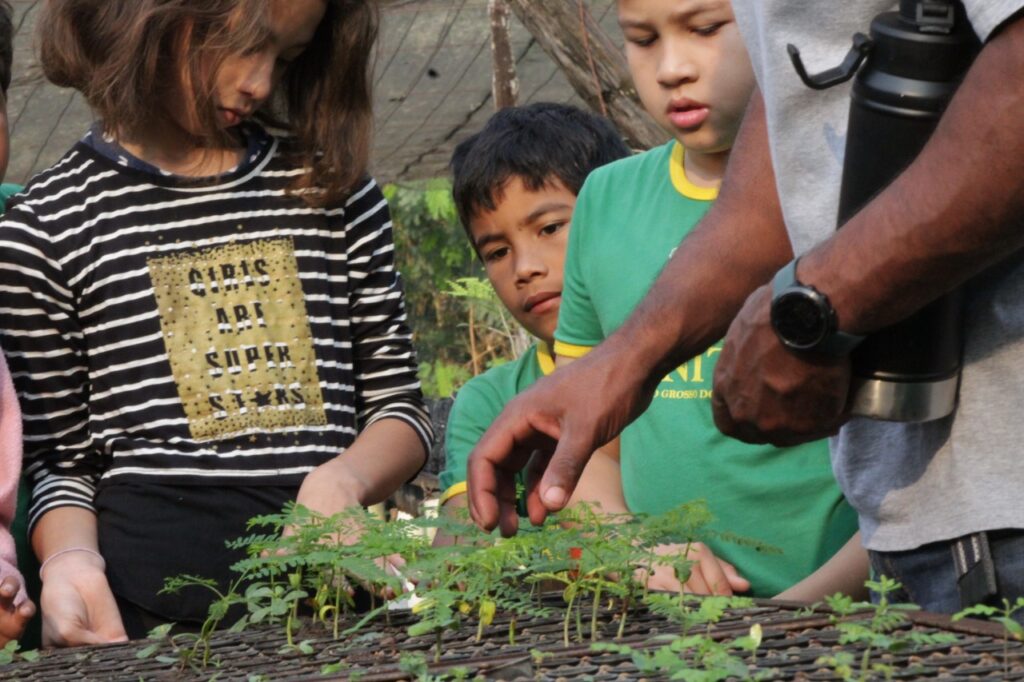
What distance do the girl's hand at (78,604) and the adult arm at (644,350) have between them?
3.01 feet

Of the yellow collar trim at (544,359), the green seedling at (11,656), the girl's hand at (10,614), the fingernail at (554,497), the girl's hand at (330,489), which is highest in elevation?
the yellow collar trim at (544,359)

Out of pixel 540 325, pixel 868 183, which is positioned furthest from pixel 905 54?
pixel 540 325

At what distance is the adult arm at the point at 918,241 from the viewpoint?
4.87 feet

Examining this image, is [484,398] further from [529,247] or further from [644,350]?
[644,350]

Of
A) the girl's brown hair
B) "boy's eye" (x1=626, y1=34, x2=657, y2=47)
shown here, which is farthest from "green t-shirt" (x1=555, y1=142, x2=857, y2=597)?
the girl's brown hair

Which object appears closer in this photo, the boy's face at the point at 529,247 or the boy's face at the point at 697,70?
the boy's face at the point at 697,70

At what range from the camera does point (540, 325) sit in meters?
3.65

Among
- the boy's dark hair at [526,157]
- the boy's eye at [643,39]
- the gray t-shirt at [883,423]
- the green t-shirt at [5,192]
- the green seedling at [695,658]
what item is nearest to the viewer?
the green seedling at [695,658]

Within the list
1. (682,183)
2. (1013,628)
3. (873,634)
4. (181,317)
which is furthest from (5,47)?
(1013,628)

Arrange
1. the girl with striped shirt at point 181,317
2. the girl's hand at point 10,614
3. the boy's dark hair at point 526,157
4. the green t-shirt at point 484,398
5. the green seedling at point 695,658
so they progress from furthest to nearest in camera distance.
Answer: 1. the boy's dark hair at point 526,157
2. the green t-shirt at point 484,398
3. the girl with striped shirt at point 181,317
4. the girl's hand at point 10,614
5. the green seedling at point 695,658

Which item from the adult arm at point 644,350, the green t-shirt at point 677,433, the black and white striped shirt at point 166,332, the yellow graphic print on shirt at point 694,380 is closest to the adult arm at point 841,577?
the green t-shirt at point 677,433

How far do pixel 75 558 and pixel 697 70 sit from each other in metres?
1.44

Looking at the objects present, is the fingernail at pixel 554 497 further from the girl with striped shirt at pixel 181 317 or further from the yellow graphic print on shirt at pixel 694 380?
the yellow graphic print on shirt at pixel 694 380

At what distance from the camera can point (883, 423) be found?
1.92m
